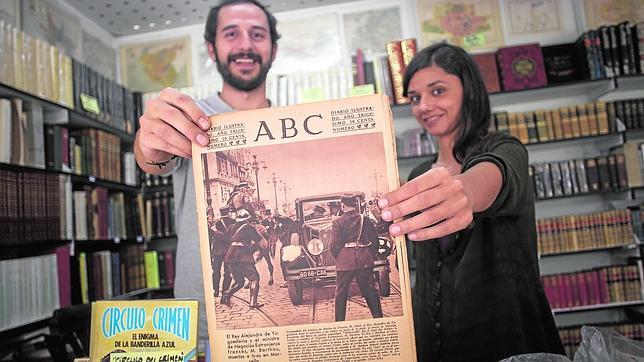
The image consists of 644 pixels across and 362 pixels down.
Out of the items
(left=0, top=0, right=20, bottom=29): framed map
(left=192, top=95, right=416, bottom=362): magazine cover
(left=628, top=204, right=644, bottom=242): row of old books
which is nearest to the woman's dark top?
(left=192, top=95, right=416, bottom=362): magazine cover

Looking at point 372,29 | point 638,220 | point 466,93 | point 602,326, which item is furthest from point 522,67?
point 466,93

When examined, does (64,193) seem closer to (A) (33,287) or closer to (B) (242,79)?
(A) (33,287)

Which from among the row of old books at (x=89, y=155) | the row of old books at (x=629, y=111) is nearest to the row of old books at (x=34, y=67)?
the row of old books at (x=89, y=155)

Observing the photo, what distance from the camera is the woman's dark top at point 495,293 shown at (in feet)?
3.53

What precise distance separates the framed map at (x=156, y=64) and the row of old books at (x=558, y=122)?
257 centimetres

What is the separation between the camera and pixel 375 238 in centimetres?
61

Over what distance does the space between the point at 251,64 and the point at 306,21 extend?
8.32 feet

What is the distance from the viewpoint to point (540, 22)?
362 centimetres

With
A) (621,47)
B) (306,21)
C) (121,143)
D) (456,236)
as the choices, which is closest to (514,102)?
(621,47)

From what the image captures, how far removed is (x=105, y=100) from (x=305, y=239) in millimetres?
2804

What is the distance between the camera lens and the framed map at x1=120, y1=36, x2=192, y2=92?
3840 mm

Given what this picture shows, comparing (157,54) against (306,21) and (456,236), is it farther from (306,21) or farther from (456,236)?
(456,236)

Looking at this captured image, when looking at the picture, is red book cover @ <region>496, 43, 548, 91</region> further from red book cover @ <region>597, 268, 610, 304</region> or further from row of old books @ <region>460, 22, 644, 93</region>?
red book cover @ <region>597, 268, 610, 304</region>

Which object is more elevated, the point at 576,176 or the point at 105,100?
the point at 105,100
